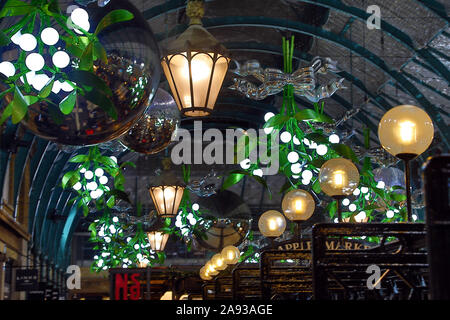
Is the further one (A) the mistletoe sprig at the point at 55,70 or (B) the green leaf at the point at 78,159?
(B) the green leaf at the point at 78,159

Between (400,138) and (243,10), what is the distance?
1350 cm

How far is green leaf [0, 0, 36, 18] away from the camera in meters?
1.89

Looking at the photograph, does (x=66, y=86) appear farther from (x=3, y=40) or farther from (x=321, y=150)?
(x=321, y=150)

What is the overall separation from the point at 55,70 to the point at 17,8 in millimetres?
250

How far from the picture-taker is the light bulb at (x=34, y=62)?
176 centimetres

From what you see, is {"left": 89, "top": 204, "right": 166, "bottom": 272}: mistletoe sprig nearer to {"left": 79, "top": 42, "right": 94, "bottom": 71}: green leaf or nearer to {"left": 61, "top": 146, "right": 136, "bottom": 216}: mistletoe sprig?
{"left": 61, "top": 146, "right": 136, "bottom": 216}: mistletoe sprig

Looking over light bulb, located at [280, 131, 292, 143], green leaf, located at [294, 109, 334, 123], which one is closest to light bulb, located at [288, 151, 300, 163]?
light bulb, located at [280, 131, 292, 143]

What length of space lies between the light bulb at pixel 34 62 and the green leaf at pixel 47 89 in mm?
46

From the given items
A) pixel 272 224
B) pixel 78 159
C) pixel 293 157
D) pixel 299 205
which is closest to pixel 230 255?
pixel 272 224

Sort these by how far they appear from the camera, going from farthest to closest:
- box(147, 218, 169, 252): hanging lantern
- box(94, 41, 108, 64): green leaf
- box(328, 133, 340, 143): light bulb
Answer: box(147, 218, 169, 252): hanging lantern → box(328, 133, 340, 143): light bulb → box(94, 41, 108, 64): green leaf

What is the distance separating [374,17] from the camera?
1387 cm

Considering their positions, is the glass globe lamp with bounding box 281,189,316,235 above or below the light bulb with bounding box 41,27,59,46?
above

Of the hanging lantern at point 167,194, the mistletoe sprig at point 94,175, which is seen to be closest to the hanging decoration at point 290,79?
the mistletoe sprig at point 94,175

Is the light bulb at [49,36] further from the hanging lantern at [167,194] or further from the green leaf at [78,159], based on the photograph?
the hanging lantern at [167,194]
